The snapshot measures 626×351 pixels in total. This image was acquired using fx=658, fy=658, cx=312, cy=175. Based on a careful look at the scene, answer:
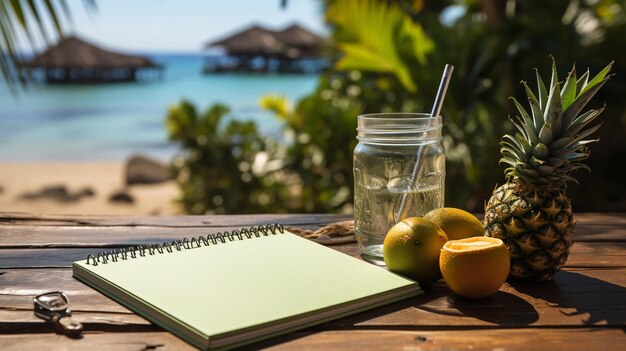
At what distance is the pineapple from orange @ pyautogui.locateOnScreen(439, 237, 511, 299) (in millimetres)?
84

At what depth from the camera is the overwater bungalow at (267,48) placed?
2780 cm

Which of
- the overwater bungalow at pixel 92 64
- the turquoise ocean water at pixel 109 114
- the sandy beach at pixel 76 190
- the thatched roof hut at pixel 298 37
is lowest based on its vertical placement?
the sandy beach at pixel 76 190

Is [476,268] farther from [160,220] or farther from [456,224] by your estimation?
[160,220]

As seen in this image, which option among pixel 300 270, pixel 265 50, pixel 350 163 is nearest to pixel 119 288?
pixel 300 270

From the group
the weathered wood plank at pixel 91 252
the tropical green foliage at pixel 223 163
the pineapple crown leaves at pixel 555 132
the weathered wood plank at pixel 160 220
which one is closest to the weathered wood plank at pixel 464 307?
the weathered wood plank at pixel 91 252

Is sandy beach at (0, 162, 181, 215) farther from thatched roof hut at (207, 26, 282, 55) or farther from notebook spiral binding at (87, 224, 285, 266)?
thatched roof hut at (207, 26, 282, 55)

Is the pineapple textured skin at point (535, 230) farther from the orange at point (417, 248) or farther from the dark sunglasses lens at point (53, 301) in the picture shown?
the dark sunglasses lens at point (53, 301)

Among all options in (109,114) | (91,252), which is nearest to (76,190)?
(91,252)

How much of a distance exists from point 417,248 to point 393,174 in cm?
25

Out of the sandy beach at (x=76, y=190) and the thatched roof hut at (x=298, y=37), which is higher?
the thatched roof hut at (x=298, y=37)

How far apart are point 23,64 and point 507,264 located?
1286 millimetres

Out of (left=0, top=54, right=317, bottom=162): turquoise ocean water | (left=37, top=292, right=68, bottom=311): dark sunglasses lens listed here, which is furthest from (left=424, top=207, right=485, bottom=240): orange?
(left=0, top=54, right=317, bottom=162): turquoise ocean water

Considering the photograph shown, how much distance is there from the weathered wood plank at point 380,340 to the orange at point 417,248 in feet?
0.61

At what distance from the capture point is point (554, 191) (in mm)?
1231
